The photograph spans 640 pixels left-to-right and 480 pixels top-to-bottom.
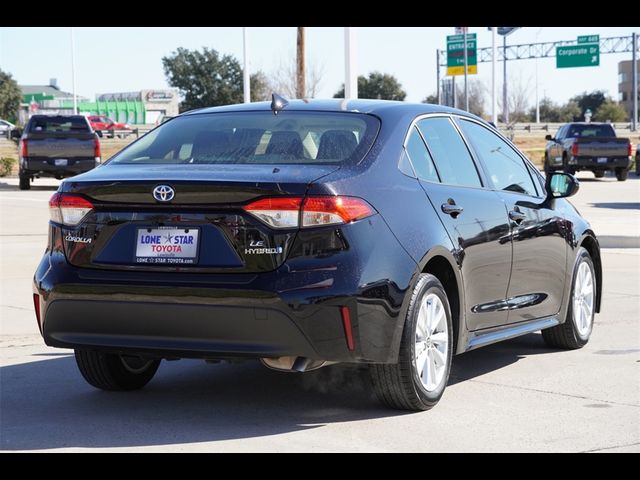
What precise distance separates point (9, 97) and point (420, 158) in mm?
109767

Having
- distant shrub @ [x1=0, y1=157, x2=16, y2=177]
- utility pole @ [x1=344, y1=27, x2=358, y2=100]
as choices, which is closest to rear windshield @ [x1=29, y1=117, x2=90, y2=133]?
distant shrub @ [x1=0, y1=157, x2=16, y2=177]

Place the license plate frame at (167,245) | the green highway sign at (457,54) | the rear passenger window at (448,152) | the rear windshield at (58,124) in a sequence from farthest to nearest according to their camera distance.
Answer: the green highway sign at (457,54) < the rear windshield at (58,124) < the rear passenger window at (448,152) < the license plate frame at (167,245)

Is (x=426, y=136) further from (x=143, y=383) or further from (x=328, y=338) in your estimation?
(x=143, y=383)

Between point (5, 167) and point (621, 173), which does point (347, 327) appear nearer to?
point (621, 173)

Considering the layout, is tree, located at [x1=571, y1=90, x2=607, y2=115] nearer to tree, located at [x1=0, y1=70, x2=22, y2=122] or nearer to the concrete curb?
tree, located at [x1=0, y1=70, x2=22, y2=122]

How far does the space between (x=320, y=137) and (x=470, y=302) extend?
1.29 meters

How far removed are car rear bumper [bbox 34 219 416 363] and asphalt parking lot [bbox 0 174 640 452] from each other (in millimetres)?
428

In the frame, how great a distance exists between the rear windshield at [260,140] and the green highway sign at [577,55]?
8186 cm

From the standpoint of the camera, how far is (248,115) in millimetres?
6617

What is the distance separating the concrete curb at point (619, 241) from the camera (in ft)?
53.4

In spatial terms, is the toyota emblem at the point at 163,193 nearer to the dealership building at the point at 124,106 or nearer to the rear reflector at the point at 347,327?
the rear reflector at the point at 347,327

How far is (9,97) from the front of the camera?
365 feet

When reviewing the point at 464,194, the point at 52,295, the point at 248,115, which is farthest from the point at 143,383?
the point at 464,194

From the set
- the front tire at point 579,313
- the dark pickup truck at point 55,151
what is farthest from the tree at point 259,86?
the front tire at point 579,313
